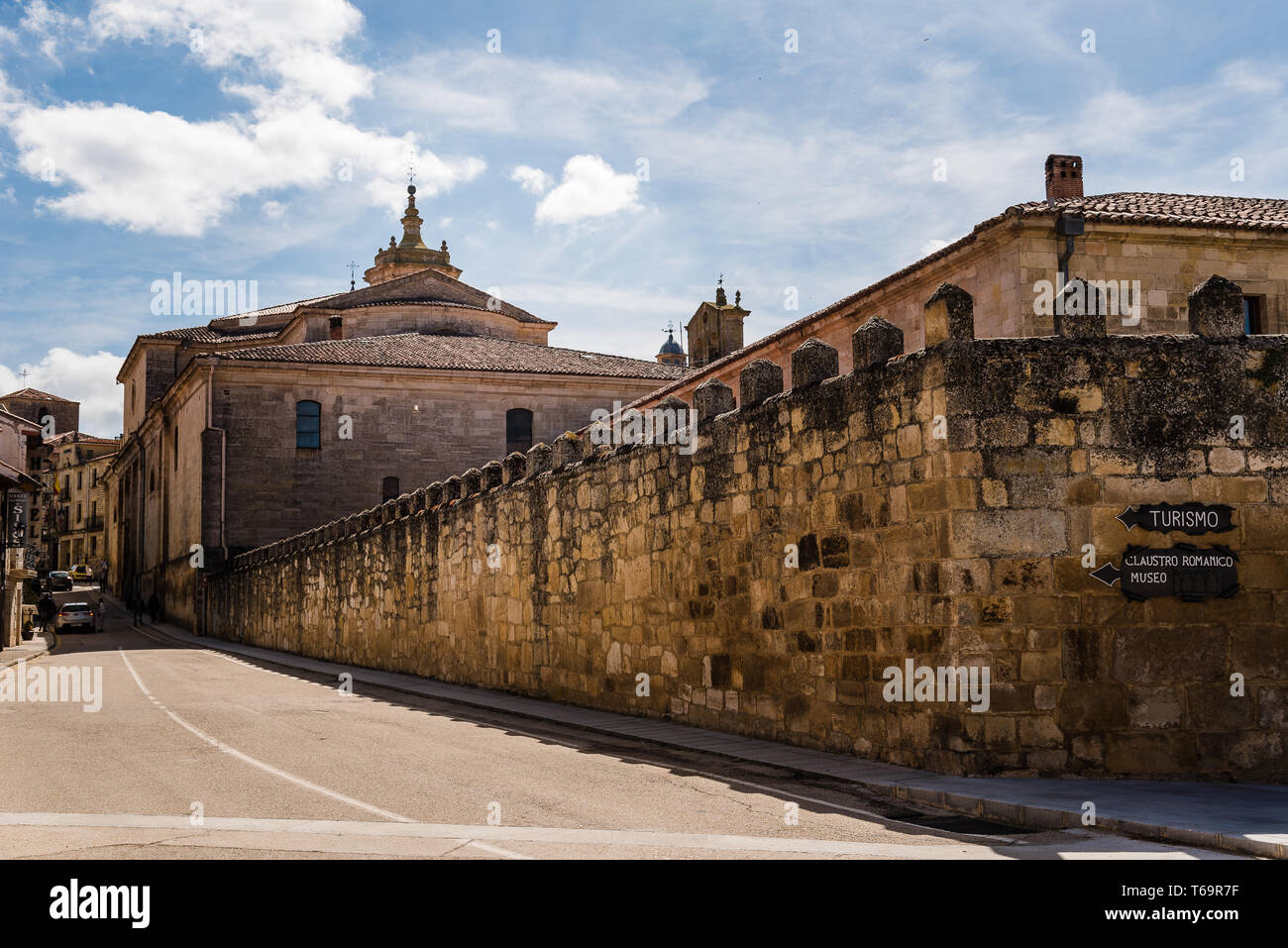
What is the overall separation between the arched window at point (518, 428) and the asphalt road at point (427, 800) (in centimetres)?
3203

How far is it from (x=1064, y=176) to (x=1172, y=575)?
2083cm

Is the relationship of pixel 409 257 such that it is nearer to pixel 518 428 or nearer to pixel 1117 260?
pixel 518 428

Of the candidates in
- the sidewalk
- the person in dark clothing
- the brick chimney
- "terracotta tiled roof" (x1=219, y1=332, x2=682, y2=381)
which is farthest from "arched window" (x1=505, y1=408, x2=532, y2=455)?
the sidewalk

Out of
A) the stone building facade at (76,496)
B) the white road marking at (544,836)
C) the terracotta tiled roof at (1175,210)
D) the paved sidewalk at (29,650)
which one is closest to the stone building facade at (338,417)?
the paved sidewalk at (29,650)

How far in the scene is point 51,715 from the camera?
1588 centimetres

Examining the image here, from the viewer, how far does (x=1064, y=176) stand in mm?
27828

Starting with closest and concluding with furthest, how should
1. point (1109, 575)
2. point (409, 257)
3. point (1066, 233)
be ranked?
→ point (1109, 575)
point (1066, 233)
point (409, 257)

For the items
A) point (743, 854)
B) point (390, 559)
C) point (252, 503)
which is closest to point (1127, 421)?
point (743, 854)

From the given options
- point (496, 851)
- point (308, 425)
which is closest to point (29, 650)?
point (308, 425)

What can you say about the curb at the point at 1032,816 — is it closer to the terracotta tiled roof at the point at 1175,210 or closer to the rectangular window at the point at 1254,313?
the terracotta tiled roof at the point at 1175,210

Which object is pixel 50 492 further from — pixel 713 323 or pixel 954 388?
pixel 954 388

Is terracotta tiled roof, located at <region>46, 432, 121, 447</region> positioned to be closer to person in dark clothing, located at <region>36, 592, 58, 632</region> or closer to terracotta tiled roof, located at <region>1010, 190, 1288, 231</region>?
person in dark clothing, located at <region>36, 592, 58, 632</region>

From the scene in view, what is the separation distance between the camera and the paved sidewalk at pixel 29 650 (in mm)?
29920

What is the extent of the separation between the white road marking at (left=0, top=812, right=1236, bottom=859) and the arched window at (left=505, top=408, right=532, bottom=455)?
39100mm
